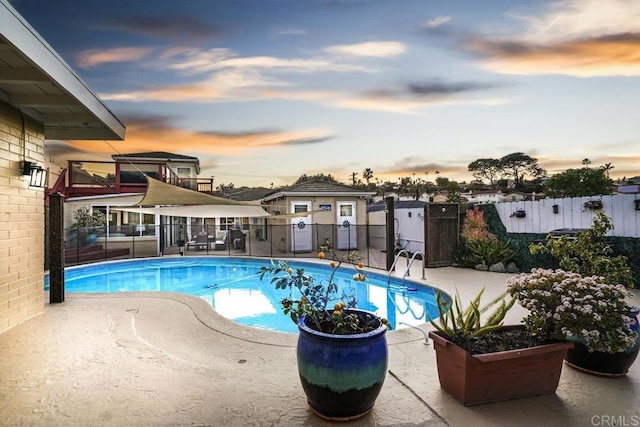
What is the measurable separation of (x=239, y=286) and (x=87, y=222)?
786 centimetres

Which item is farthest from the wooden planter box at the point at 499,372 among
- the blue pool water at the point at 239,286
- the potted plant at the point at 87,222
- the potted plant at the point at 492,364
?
the potted plant at the point at 87,222

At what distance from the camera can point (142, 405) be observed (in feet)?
8.39

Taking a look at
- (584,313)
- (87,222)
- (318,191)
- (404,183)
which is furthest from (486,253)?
(404,183)

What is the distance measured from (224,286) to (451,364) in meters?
7.73

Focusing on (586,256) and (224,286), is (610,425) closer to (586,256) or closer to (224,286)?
(586,256)

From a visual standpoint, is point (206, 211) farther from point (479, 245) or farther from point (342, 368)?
point (342, 368)

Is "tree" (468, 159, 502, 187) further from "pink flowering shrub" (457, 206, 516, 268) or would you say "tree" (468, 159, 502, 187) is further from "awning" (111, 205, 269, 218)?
"awning" (111, 205, 269, 218)

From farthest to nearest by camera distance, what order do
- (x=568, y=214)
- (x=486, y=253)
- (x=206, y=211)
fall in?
(x=206, y=211), (x=486, y=253), (x=568, y=214)

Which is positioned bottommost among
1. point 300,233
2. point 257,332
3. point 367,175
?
point 257,332

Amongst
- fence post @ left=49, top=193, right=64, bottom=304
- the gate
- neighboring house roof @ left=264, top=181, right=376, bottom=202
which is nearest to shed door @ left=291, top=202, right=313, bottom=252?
neighboring house roof @ left=264, top=181, right=376, bottom=202

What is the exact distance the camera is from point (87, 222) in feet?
44.2

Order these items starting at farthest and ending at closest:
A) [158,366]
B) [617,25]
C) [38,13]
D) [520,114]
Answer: [520,114] → [38,13] → [617,25] → [158,366]

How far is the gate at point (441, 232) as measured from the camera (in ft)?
32.2

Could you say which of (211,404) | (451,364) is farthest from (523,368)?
(211,404)
